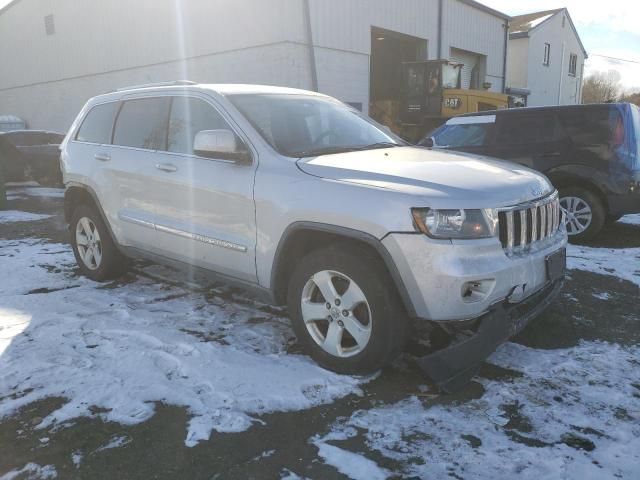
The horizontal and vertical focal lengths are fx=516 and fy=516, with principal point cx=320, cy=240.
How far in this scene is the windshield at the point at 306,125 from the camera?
3.61m

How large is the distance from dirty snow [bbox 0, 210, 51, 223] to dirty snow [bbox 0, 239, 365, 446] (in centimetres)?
440

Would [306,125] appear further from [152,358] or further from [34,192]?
[34,192]

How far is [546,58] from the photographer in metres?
32.1

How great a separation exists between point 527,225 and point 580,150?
409 centimetres

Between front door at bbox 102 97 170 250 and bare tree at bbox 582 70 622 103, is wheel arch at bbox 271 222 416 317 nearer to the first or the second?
front door at bbox 102 97 170 250

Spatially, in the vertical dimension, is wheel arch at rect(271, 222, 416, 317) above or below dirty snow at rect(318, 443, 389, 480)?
above

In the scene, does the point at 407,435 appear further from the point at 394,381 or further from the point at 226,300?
the point at 226,300

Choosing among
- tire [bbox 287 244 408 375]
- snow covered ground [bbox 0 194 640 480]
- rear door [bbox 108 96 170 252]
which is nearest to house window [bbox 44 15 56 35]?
rear door [bbox 108 96 170 252]

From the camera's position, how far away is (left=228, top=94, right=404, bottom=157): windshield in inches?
142

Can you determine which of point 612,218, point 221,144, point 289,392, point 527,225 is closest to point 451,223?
point 527,225

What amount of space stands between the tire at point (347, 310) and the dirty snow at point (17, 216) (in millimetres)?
7119

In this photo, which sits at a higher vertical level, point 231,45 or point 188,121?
point 231,45

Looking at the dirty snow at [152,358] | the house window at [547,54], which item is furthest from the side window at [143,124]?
the house window at [547,54]

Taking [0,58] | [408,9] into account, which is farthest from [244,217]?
[0,58]
